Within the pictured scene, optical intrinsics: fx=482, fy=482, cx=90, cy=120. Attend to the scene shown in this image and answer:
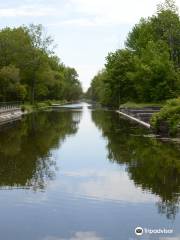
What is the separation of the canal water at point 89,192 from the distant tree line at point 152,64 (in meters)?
45.3

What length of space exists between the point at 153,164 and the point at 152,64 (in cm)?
5407

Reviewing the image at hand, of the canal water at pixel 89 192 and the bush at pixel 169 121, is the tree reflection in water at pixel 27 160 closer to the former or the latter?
the canal water at pixel 89 192

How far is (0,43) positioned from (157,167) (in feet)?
271

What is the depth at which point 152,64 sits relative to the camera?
73.3 m

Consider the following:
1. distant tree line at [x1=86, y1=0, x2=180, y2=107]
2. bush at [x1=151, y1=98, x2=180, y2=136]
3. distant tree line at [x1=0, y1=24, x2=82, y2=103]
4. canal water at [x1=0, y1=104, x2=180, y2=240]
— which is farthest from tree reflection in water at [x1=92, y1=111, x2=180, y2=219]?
distant tree line at [x1=0, y1=24, x2=82, y2=103]

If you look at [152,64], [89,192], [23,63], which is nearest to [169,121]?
[89,192]

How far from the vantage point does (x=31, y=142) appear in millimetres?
31391

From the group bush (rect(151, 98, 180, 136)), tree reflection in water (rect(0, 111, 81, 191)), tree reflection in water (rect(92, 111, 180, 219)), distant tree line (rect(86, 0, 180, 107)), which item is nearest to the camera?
tree reflection in water (rect(92, 111, 180, 219))

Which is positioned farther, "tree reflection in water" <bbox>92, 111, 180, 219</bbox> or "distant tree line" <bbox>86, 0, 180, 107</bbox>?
"distant tree line" <bbox>86, 0, 180, 107</bbox>

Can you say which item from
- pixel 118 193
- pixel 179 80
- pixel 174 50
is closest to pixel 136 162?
pixel 118 193

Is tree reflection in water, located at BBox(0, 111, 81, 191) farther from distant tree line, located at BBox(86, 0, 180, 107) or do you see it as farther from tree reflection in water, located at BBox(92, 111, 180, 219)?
distant tree line, located at BBox(86, 0, 180, 107)

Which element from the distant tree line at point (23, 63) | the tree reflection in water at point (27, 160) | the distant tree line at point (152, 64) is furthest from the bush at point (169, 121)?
the distant tree line at point (23, 63)

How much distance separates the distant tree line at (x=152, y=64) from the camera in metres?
71.9

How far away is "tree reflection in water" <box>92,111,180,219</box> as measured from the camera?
14.5 meters
